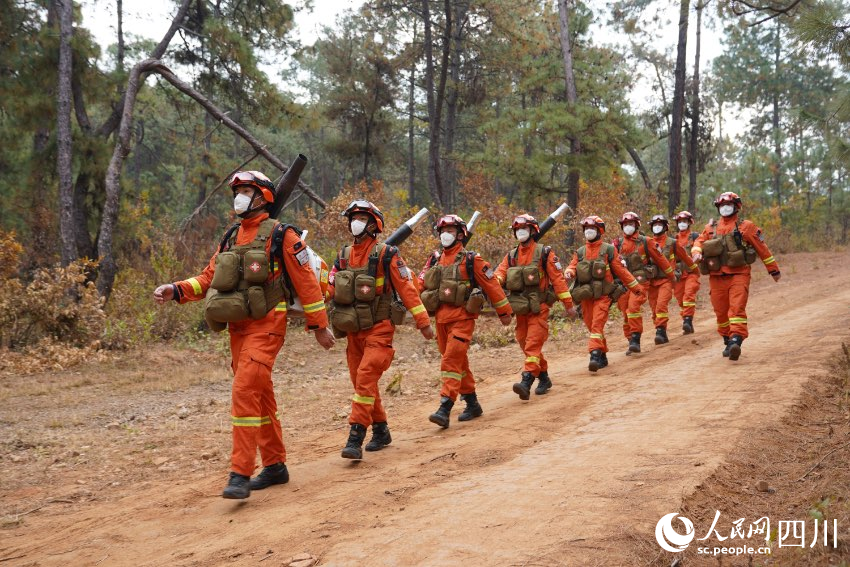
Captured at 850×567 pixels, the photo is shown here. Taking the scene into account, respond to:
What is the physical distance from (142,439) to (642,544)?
6362 mm

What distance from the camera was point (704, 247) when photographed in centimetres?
1079

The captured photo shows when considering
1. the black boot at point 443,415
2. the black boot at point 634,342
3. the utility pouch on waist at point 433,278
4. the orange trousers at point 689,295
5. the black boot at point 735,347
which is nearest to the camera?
the black boot at point 443,415

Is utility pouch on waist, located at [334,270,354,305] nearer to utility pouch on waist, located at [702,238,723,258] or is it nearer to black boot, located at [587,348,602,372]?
black boot, located at [587,348,602,372]

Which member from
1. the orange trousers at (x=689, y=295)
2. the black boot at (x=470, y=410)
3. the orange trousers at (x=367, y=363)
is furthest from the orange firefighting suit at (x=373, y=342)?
Result: the orange trousers at (x=689, y=295)

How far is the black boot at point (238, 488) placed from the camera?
5523mm

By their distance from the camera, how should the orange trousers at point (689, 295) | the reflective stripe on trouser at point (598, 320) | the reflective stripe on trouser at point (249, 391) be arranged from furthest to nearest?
the orange trousers at point (689, 295), the reflective stripe on trouser at point (598, 320), the reflective stripe on trouser at point (249, 391)

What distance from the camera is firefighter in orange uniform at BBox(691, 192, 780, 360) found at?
10516mm

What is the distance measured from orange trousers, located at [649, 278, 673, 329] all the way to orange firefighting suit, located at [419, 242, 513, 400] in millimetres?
5805

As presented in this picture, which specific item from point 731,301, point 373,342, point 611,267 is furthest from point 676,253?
point 373,342

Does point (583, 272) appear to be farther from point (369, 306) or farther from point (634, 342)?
point (369, 306)

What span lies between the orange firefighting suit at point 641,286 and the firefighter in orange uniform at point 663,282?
3.9 inches

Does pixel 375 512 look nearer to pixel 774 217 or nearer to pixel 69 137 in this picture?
pixel 69 137

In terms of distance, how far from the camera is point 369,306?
696cm

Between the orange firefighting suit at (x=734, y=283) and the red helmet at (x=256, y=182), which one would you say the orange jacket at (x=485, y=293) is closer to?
the red helmet at (x=256, y=182)
